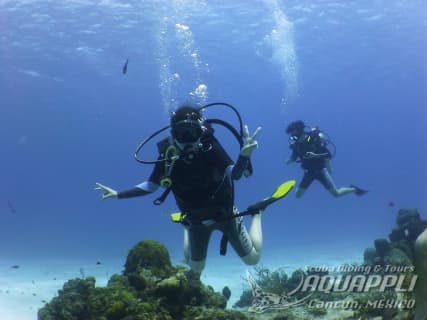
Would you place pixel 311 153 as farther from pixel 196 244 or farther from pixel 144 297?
pixel 144 297

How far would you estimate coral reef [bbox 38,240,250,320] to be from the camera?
693 centimetres

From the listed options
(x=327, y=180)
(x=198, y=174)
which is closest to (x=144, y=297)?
(x=198, y=174)

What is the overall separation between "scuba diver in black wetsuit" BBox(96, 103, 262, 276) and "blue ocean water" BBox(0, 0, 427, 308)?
1.37m

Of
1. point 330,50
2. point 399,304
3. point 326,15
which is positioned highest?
point 330,50

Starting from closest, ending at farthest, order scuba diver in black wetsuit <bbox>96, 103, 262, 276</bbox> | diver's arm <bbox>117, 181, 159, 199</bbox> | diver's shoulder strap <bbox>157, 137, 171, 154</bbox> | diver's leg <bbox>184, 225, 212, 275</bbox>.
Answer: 1. scuba diver in black wetsuit <bbox>96, 103, 262, 276</bbox>
2. diver's shoulder strap <bbox>157, 137, 171, 154</bbox>
3. diver's arm <bbox>117, 181, 159, 199</bbox>
4. diver's leg <bbox>184, 225, 212, 275</bbox>

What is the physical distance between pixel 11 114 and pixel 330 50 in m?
47.6

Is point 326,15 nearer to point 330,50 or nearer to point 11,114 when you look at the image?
point 330,50

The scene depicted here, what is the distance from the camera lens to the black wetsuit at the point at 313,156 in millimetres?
14867

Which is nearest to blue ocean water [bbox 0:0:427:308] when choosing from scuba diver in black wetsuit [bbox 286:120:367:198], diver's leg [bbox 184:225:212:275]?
diver's leg [bbox 184:225:212:275]

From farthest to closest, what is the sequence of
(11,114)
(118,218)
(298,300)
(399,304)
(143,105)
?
(118,218)
(143,105)
(11,114)
(298,300)
(399,304)

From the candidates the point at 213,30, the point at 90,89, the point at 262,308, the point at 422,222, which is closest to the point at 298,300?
the point at 262,308

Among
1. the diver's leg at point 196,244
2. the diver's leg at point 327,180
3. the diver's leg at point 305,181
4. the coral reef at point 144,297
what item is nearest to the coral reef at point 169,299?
the coral reef at point 144,297

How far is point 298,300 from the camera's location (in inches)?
371

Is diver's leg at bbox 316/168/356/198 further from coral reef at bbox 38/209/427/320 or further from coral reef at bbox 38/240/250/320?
coral reef at bbox 38/240/250/320
